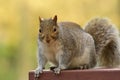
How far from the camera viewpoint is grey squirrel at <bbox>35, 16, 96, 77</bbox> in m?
4.05

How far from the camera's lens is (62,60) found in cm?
427

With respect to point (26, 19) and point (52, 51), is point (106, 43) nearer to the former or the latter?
point (52, 51)

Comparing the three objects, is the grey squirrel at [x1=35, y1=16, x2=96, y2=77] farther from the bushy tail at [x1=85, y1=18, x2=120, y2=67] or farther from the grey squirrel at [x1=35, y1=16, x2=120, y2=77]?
the bushy tail at [x1=85, y1=18, x2=120, y2=67]

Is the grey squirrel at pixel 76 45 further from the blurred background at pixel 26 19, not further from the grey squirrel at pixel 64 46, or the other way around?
the blurred background at pixel 26 19

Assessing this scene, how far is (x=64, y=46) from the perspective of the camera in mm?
4309

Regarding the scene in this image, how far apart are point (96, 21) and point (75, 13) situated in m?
6.19

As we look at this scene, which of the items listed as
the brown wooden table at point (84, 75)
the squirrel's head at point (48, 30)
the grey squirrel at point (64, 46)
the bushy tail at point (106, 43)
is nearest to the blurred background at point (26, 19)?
the bushy tail at point (106, 43)

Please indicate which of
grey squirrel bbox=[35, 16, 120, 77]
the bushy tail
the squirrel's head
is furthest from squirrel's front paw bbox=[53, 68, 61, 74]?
the bushy tail

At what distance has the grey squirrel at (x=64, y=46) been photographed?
4.05 m

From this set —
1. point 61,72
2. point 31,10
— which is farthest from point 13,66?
point 61,72

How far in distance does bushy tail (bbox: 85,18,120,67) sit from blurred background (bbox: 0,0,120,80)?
18.6 feet

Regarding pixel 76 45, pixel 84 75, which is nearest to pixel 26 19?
pixel 76 45

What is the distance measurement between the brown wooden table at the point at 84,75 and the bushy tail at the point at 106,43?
826 mm

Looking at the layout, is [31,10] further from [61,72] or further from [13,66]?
[61,72]
